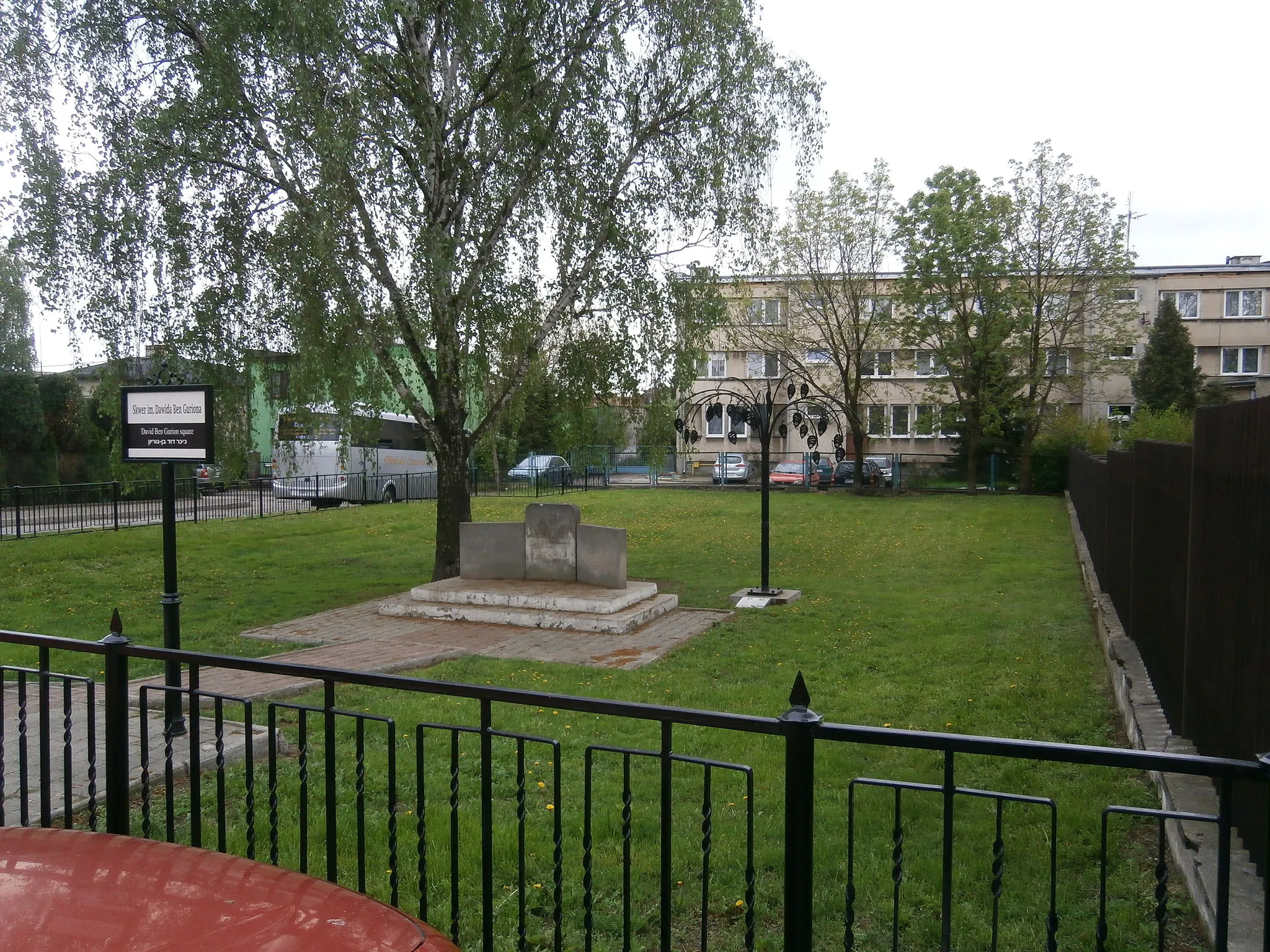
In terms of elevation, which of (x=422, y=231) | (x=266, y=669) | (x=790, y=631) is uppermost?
(x=422, y=231)

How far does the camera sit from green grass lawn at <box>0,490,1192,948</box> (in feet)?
13.9

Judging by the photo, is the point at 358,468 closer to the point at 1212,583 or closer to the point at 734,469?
the point at 734,469

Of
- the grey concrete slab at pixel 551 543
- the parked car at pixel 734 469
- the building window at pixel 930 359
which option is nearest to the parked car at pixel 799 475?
the parked car at pixel 734 469

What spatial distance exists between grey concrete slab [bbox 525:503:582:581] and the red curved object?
10157mm

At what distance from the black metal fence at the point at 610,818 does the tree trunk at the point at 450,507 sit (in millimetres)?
7152

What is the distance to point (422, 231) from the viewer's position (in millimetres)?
11664

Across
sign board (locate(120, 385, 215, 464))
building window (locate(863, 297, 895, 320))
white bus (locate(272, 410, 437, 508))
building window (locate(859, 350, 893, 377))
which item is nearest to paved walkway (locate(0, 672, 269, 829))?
sign board (locate(120, 385, 215, 464))

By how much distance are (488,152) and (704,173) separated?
3175 millimetres

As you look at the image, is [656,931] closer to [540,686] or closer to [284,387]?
[540,686]

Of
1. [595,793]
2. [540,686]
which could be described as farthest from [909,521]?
[595,793]

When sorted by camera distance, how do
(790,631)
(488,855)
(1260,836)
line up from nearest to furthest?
1. (488,855)
2. (1260,836)
3. (790,631)

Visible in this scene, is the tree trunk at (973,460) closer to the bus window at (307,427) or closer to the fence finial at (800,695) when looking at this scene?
the bus window at (307,427)

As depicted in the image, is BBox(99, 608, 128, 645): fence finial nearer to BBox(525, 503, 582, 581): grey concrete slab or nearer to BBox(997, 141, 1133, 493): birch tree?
BBox(525, 503, 582, 581): grey concrete slab

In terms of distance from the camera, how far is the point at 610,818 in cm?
509
